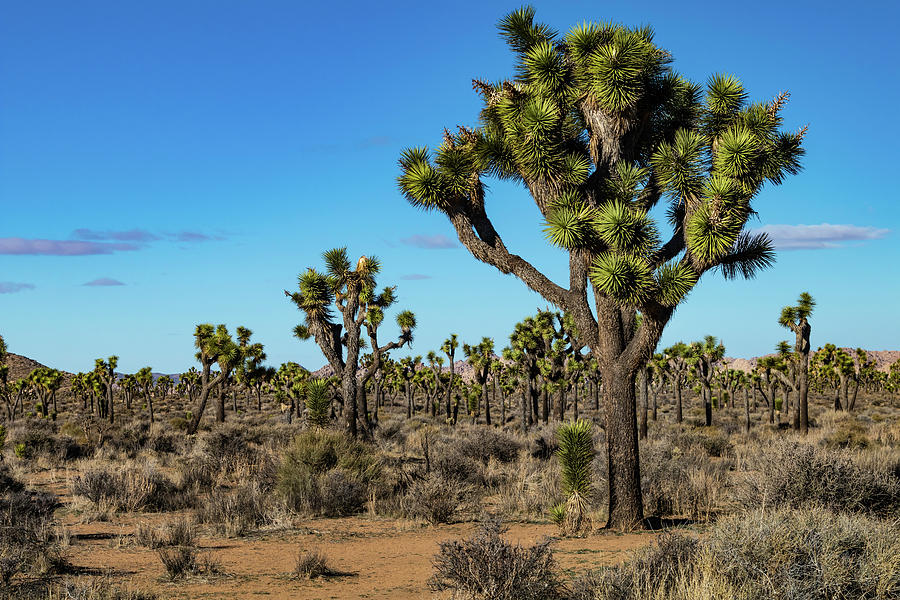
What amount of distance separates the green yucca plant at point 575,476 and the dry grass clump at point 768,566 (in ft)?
15.1

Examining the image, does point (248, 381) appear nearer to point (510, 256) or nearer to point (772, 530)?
point (510, 256)

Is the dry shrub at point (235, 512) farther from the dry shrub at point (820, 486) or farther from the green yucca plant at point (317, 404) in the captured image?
the dry shrub at point (820, 486)

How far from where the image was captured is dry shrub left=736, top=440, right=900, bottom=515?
10422 mm

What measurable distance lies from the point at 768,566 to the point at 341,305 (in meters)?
18.8

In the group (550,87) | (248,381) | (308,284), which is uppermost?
(550,87)

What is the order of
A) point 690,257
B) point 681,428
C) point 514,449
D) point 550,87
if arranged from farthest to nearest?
1. point 681,428
2. point 514,449
3. point 550,87
4. point 690,257

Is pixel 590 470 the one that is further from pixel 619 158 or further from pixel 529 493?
pixel 619 158

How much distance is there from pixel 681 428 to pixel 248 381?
2217 cm

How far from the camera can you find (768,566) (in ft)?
20.1

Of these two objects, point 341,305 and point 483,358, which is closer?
point 341,305

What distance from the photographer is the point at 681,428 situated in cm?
3588

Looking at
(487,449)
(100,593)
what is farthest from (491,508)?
(100,593)

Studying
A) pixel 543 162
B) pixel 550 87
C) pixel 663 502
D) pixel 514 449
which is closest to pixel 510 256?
pixel 543 162

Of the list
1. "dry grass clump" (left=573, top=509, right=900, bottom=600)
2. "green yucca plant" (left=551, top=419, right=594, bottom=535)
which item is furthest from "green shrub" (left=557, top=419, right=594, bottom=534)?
"dry grass clump" (left=573, top=509, right=900, bottom=600)
